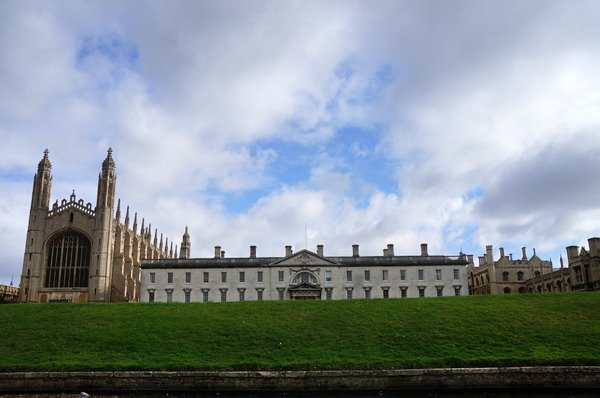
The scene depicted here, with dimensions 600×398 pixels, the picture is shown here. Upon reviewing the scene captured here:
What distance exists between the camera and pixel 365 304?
43.3 meters

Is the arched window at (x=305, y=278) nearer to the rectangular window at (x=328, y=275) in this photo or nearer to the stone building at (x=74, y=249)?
the rectangular window at (x=328, y=275)

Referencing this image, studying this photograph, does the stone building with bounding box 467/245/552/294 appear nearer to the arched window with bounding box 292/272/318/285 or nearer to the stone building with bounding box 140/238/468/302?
the stone building with bounding box 140/238/468/302

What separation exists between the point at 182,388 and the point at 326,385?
733cm

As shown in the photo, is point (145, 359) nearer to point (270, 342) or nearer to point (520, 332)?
point (270, 342)

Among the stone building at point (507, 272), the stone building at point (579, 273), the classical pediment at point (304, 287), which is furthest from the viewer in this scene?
the stone building at point (507, 272)

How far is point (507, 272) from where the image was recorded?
277 feet

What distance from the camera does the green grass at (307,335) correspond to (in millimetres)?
28609

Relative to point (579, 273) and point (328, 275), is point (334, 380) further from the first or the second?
point (579, 273)

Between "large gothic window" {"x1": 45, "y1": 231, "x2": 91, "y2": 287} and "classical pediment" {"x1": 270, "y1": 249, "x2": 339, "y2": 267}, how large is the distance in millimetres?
27078

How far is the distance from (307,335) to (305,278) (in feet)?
113

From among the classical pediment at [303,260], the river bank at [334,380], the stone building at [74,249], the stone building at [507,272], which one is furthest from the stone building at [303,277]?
the river bank at [334,380]

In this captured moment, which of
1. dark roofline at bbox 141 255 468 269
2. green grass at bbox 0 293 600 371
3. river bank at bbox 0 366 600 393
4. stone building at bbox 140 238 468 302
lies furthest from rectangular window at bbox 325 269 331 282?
river bank at bbox 0 366 600 393

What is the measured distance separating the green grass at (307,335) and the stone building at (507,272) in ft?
131

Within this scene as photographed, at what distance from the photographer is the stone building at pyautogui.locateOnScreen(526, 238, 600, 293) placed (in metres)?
62.6
